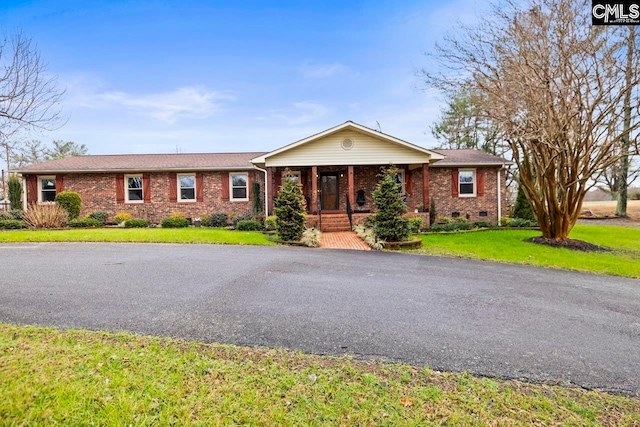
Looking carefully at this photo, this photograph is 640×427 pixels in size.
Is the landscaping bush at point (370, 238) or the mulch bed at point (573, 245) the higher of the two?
the landscaping bush at point (370, 238)

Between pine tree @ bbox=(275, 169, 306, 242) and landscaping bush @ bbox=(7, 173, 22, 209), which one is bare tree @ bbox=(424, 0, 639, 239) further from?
landscaping bush @ bbox=(7, 173, 22, 209)

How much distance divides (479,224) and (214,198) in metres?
14.1

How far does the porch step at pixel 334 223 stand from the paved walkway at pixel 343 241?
21.9 inches

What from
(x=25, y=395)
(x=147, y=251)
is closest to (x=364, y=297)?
(x=25, y=395)

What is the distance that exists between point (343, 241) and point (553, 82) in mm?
8517

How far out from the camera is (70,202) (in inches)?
620

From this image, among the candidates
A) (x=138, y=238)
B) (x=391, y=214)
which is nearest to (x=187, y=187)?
(x=138, y=238)

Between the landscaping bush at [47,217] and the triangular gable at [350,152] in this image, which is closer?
the landscaping bush at [47,217]

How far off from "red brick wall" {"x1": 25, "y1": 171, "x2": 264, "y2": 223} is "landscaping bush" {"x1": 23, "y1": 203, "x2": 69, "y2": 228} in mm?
2116

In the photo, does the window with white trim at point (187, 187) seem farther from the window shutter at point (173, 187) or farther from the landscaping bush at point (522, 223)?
the landscaping bush at point (522, 223)

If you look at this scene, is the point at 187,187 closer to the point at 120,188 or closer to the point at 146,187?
the point at 146,187

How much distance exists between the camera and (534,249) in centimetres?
1070

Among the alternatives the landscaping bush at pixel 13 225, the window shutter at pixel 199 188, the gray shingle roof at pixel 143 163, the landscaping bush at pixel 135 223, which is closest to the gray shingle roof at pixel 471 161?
the gray shingle roof at pixel 143 163

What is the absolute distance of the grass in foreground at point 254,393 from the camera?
2.29 m
